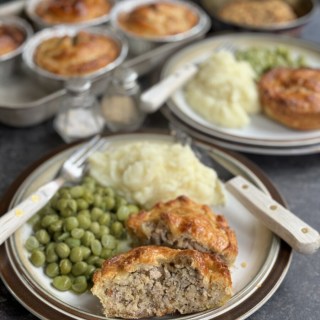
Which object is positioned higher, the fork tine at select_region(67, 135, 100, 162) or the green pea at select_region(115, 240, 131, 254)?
the fork tine at select_region(67, 135, 100, 162)

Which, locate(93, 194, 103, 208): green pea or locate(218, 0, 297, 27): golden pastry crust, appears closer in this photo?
locate(93, 194, 103, 208): green pea

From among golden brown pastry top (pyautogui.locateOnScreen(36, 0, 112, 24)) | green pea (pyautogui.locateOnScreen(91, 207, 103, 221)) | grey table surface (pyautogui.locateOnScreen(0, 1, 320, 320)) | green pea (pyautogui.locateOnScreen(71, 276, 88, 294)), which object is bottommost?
grey table surface (pyautogui.locateOnScreen(0, 1, 320, 320))

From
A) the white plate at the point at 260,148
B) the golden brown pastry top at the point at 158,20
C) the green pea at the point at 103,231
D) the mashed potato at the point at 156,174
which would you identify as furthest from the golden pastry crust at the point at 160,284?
the golden brown pastry top at the point at 158,20

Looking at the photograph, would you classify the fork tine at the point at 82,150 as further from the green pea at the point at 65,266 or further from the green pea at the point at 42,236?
the green pea at the point at 65,266

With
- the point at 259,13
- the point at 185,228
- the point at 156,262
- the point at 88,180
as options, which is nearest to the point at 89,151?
the point at 88,180

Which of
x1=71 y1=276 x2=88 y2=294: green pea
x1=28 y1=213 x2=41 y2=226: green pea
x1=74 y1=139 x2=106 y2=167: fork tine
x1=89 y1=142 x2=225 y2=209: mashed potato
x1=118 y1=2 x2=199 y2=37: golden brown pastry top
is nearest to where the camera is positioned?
x1=71 y1=276 x2=88 y2=294: green pea

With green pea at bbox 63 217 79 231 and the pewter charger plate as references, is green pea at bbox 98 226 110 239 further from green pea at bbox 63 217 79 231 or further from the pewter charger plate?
the pewter charger plate

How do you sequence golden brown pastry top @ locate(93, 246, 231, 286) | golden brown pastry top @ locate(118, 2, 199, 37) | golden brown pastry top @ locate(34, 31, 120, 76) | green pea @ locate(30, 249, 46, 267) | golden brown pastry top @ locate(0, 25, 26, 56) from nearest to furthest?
golden brown pastry top @ locate(93, 246, 231, 286), green pea @ locate(30, 249, 46, 267), golden brown pastry top @ locate(34, 31, 120, 76), golden brown pastry top @ locate(0, 25, 26, 56), golden brown pastry top @ locate(118, 2, 199, 37)

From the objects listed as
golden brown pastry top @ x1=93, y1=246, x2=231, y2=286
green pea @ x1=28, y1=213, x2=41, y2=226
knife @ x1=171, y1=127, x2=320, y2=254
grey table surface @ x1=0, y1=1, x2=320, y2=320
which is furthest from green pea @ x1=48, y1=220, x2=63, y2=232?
knife @ x1=171, y1=127, x2=320, y2=254
